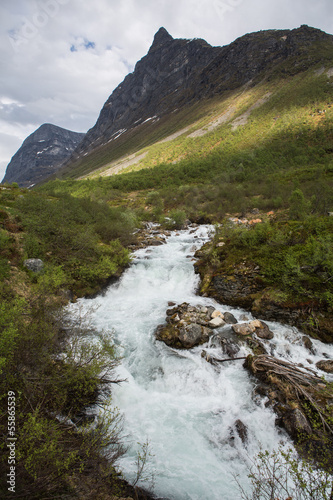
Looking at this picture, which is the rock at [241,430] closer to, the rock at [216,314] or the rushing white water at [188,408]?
the rushing white water at [188,408]

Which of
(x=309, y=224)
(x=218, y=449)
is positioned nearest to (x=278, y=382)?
(x=218, y=449)

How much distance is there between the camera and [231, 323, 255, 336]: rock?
812 centimetres

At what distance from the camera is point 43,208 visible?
14.7 metres

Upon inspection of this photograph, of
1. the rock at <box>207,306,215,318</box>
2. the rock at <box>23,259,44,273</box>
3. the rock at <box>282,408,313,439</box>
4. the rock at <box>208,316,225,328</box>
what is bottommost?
the rock at <box>282,408,313,439</box>

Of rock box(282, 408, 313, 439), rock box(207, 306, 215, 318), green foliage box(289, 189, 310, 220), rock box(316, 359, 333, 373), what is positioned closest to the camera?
rock box(282, 408, 313, 439)

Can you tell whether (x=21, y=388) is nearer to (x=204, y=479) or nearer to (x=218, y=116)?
(x=204, y=479)

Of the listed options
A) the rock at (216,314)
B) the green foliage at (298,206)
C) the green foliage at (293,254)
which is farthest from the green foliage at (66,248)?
the green foliage at (298,206)

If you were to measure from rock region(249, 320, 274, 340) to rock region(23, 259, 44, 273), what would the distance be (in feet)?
33.4

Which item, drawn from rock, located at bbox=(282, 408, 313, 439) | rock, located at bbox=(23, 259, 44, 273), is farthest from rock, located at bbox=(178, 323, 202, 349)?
rock, located at bbox=(23, 259, 44, 273)

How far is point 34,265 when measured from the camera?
10.9 metres

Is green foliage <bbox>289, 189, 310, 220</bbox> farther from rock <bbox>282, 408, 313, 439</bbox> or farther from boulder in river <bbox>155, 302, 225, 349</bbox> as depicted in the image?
rock <bbox>282, 408, 313, 439</bbox>

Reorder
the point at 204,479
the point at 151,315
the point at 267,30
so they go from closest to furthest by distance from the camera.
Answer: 1. the point at 204,479
2. the point at 151,315
3. the point at 267,30

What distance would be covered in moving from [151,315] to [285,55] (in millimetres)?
130985

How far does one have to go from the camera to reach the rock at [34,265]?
35.5ft
